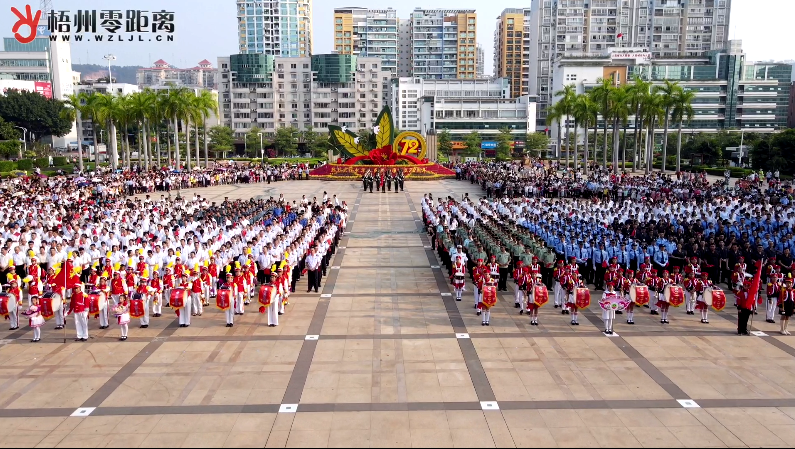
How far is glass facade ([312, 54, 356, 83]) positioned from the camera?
100 metres

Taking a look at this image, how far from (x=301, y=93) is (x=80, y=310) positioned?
307 ft

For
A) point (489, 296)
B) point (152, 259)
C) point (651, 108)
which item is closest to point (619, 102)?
point (651, 108)

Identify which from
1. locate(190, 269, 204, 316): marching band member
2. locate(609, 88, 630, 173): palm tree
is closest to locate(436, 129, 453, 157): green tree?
locate(609, 88, 630, 173): palm tree

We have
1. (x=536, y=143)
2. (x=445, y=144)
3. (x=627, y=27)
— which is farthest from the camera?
(x=627, y=27)

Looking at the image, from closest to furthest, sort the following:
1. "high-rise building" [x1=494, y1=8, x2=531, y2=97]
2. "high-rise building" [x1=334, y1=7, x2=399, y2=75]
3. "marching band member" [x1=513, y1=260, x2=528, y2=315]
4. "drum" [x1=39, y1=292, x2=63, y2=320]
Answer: "drum" [x1=39, y1=292, x2=63, y2=320], "marching band member" [x1=513, y1=260, x2=528, y2=315], "high-rise building" [x1=494, y1=8, x2=531, y2=97], "high-rise building" [x1=334, y1=7, x2=399, y2=75]

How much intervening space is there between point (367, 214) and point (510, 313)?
697 inches

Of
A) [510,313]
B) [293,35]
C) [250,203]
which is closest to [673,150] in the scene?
[250,203]

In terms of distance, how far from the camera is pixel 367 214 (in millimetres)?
31297

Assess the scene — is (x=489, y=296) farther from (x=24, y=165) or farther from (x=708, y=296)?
(x=24, y=165)

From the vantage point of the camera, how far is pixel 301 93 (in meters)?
102

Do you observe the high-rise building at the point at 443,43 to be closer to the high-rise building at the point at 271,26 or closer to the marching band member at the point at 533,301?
the high-rise building at the point at 271,26

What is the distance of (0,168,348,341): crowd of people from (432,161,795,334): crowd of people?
4643 mm

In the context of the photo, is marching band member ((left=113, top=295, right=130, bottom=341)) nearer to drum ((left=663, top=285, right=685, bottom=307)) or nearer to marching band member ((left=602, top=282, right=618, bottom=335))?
marching band member ((left=602, top=282, right=618, bottom=335))

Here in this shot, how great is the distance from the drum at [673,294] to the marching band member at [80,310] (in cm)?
1219
